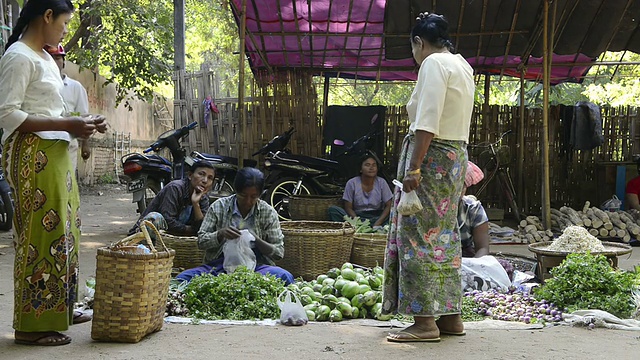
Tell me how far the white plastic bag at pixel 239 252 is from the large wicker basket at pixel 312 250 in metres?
0.80

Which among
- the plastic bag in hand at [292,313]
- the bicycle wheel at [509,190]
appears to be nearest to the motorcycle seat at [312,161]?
the bicycle wheel at [509,190]

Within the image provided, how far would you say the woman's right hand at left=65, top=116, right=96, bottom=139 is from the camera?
3.57 m

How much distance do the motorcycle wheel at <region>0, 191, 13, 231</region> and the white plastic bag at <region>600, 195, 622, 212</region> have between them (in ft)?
25.8

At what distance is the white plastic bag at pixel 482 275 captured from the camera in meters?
5.38

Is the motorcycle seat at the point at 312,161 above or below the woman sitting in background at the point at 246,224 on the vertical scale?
above

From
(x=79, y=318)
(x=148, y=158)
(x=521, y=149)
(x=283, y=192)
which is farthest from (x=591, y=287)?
(x=521, y=149)

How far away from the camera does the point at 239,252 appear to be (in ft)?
16.5

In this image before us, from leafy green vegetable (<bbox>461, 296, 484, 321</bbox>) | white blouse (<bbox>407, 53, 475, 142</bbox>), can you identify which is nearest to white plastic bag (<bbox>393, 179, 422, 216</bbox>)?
white blouse (<bbox>407, 53, 475, 142</bbox>)

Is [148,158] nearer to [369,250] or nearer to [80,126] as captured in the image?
[369,250]

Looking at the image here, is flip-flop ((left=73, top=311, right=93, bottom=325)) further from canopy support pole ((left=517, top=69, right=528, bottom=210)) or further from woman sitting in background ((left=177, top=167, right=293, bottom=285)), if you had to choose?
canopy support pole ((left=517, top=69, right=528, bottom=210))

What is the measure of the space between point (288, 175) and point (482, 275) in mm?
4598

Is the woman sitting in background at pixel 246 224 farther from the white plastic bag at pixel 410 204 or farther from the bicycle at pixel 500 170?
the bicycle at pixel 500 170

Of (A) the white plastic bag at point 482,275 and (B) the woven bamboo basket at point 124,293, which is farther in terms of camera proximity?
(A) the white plastic bag at point 482,275

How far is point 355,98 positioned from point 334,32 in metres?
22.2
